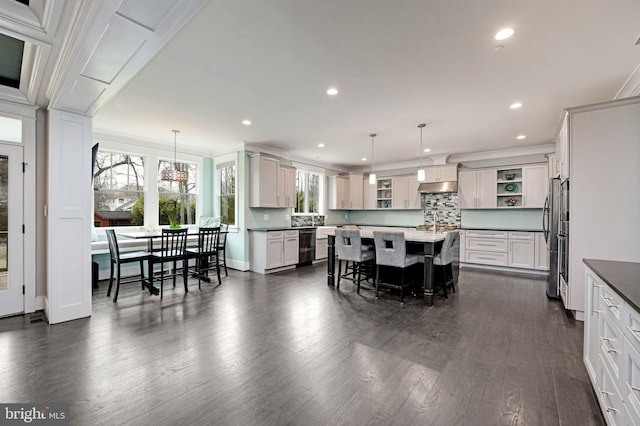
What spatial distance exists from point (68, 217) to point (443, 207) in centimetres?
721

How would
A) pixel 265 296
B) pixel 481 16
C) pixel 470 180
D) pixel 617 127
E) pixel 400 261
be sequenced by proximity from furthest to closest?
pixel 470 180, pixel 265 296, pixel 400 261, pixel 617 127, pixel 481 16

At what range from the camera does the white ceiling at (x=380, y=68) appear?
2.06 meters

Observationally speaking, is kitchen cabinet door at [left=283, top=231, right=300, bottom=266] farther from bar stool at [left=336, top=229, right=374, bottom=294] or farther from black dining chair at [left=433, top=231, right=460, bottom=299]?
black dining chair at [left=433, top=231, right=460, bottom=299]

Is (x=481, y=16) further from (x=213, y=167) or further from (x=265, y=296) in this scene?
(x=213, y=167)

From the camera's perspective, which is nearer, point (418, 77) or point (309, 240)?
point (418, 77)

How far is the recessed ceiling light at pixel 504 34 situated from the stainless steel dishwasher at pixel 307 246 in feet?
16.2

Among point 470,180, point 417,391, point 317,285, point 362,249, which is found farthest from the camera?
point 470,180

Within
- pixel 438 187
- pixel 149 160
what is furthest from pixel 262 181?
pixel 438 187

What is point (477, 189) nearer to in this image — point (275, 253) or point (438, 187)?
point (438, 187)

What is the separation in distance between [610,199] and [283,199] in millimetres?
5238

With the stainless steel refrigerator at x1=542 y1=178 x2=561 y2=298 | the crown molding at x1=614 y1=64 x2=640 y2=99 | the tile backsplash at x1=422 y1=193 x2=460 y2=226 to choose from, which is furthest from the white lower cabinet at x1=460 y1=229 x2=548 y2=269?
the crown molding at x1=614 y1=64 x2=640 y2=99

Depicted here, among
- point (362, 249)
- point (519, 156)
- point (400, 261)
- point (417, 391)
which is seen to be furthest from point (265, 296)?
point (519, 156)

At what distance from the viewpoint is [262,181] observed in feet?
19.4

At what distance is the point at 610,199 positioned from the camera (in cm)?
301
